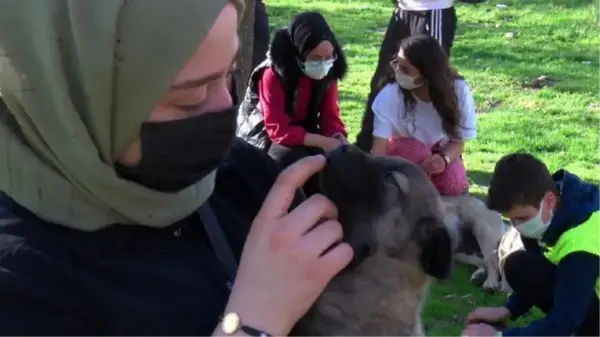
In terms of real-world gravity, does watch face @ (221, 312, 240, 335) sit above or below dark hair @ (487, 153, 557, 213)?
above

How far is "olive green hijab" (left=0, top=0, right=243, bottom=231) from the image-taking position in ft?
6.88

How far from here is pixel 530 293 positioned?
539 cm

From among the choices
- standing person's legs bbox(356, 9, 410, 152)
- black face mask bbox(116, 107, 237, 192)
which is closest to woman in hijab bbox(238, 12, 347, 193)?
standing person's legs bbox(356, 9, 410, 152)

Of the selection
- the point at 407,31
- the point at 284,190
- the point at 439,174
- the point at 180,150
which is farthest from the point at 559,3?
the point at 180,150

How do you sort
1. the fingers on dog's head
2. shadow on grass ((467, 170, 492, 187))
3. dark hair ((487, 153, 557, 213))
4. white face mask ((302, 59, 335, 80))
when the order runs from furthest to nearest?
shadow on grass ((467, 170, 492, 187)) < white face mask ((302, 59, 335, 80)) < dark hair ((487, 153, 557, 213)) < the fingers on dog's head

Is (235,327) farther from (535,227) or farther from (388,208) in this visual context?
(535,227)

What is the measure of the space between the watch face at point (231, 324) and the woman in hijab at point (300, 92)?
5233 mm

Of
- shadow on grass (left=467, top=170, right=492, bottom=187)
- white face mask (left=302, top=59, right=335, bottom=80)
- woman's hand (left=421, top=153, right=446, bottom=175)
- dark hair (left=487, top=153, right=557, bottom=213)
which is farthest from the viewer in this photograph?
shadow on grass (left=467, top=170, right=492, bottom=187)

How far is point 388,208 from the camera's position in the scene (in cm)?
358

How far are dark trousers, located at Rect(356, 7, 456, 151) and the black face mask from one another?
6.50m

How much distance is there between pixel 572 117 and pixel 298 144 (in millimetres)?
4628

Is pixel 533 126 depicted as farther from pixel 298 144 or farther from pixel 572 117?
pixel 298 144

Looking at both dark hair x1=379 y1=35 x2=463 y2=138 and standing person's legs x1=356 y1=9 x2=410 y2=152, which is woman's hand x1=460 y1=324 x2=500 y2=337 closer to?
dark hair x1=379 y1=35 x2=463 y2=138

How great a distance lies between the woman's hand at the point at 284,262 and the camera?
223 centimetres
